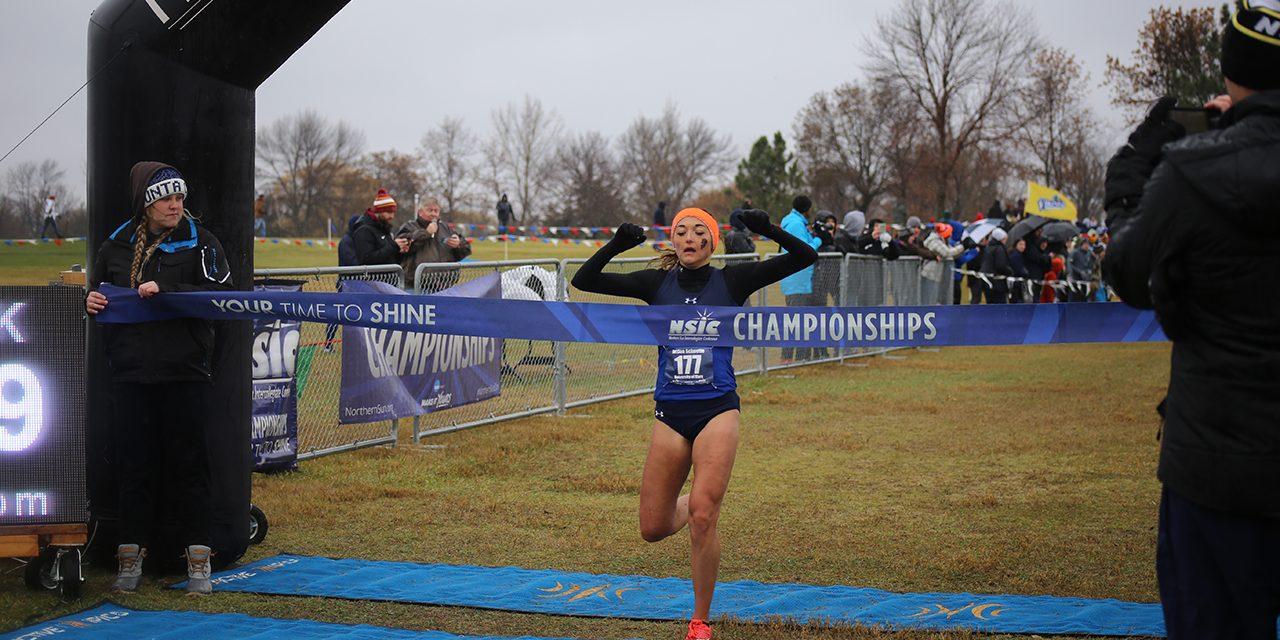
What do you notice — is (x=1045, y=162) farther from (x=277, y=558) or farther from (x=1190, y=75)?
Answer: (x=277, y=558)

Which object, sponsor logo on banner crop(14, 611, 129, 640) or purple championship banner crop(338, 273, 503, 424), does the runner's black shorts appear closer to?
sponsor logo on banner crop(14, 611, 129, 640)

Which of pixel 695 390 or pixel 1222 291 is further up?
pixel 1222 291

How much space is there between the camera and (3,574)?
682 centimetres

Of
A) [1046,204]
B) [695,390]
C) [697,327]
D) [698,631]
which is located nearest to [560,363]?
[697,327]

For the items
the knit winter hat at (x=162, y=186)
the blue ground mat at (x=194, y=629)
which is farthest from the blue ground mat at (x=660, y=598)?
the knit winter hat at (x=162, y=186)

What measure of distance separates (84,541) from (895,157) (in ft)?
199

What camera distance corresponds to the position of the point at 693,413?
220 inches

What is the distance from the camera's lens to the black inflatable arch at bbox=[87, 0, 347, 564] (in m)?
6.51

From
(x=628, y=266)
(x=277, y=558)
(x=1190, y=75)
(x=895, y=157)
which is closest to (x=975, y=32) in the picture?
(x=895, y=157)

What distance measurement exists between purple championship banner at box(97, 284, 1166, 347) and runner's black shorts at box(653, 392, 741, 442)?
29 centimetres

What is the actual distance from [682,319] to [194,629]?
277 cm

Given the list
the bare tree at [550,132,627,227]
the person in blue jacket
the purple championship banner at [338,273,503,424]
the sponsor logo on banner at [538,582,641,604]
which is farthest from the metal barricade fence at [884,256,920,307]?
the bare tree at [550,132,627,227]

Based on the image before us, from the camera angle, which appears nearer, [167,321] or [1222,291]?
[1222,291]

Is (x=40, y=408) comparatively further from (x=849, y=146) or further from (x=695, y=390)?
(x=849, y=146)
